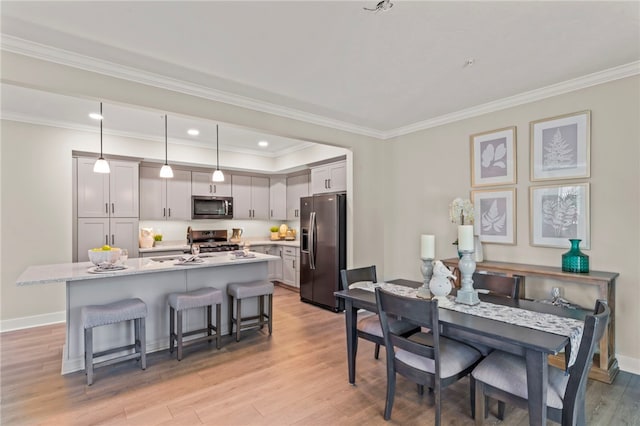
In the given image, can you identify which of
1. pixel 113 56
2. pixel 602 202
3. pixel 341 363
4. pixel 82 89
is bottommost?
pixel 341 363

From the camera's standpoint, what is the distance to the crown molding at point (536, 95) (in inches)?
111

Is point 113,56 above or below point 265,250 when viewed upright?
above

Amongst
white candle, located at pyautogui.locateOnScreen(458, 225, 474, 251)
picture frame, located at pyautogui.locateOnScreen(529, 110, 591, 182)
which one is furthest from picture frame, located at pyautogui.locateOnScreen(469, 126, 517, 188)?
white candle, located at pyautogui.locateOnScreen(458, 225, 474, 251)

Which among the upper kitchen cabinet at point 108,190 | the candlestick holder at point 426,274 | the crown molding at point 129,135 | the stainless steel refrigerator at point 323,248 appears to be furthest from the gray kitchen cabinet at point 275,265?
the candlestick holder at point 426,274

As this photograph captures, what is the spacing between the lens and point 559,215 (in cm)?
316

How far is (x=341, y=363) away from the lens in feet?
10.1

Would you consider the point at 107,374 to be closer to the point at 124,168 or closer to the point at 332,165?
the point at 124,168

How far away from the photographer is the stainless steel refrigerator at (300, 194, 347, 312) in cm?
468

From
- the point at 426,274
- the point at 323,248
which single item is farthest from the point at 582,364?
the point at 323,248

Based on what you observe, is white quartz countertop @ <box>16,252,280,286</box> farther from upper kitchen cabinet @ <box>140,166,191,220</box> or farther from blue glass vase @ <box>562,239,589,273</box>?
blue glass vase @ <box>562,239,589,273</box>

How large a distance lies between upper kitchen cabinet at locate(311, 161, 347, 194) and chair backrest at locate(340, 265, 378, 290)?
206cm

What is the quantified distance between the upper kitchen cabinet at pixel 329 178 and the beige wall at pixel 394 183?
1.40ft

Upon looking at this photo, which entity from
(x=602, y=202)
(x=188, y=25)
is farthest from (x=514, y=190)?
(x=188, y=25)

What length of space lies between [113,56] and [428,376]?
10.8 feet
